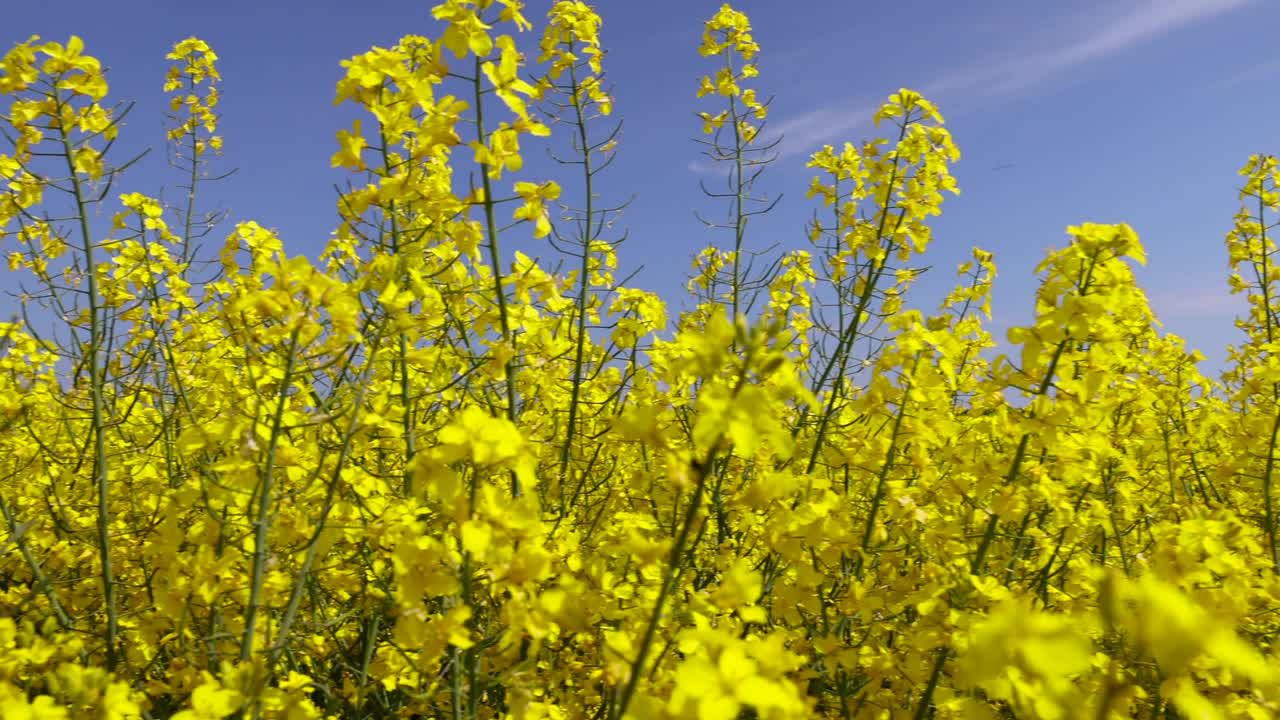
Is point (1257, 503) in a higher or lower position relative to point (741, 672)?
higher

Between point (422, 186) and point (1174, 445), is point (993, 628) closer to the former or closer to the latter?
point (422, 186)

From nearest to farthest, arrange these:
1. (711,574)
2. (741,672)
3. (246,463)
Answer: (741,672) < (246,463) < (711,574)

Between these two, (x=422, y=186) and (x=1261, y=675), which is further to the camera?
(x=422, y=186)

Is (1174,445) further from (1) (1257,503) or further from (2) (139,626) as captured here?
(2) (139,626)

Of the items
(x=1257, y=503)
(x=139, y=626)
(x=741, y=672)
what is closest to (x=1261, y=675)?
(x=741, y=672)

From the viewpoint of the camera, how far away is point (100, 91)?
2.88 metres

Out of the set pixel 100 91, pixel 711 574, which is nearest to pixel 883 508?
pixel 711 574

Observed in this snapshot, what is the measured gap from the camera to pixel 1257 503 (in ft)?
16.6

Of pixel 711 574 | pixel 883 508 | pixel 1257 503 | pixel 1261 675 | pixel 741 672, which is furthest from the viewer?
pixel 1257 503

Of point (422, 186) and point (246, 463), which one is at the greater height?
point (422, 186)

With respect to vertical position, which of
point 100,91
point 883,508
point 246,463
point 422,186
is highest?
point 100,91

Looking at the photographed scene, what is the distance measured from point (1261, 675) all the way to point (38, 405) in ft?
18.9

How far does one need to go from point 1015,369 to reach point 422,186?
212 cm

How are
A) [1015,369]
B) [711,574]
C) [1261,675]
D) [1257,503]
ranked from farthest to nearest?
[1257,503] → [711,574] → [1015,369] → [1261,675]
